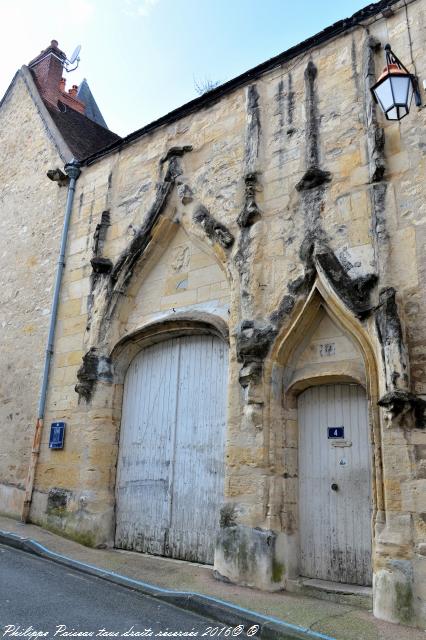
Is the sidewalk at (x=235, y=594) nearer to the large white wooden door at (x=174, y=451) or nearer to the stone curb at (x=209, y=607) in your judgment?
the stone curb at (x=209, y=607)

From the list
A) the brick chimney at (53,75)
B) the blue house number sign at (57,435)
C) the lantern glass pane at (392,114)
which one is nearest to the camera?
the lantern glass pane at (392,114)

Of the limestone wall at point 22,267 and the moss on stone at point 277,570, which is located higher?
the limestone wall at point 22,267

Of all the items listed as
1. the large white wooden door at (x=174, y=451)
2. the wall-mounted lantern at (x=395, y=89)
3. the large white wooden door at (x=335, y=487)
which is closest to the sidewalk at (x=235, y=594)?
the large white wooden door at (x=174, y=451)

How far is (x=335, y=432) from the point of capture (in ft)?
14.9

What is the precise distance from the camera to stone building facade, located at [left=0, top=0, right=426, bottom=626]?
416 centimetres

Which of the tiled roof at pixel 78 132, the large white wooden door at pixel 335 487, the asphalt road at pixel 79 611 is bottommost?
the asphalt road at pixel 79 611

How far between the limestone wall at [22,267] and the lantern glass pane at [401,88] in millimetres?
4998

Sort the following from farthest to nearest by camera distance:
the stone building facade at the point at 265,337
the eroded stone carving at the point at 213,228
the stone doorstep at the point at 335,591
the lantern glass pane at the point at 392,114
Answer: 1. the eroded stone carving at the point at 213,228
2. the lantern glass pane at the point at 392,114
3. the stone building facade at the point at 265,337
4. the stone doorstep at the point at 335,591

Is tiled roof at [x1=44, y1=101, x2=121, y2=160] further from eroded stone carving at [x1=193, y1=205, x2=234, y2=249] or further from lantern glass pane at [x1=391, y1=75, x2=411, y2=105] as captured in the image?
lantern glass pane at [x1=391, y1=75, x2=411, y2=105]

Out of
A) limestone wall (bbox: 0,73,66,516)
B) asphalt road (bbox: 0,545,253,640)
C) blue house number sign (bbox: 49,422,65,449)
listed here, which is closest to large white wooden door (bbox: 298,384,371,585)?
asphalt road (bbox: 0,545,253,640)

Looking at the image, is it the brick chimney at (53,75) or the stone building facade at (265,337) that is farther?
the brick chimney at (53,75)

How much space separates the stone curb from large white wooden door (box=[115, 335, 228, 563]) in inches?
34.7

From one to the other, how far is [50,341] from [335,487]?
4.15 metres

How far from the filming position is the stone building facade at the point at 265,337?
4164 mm
